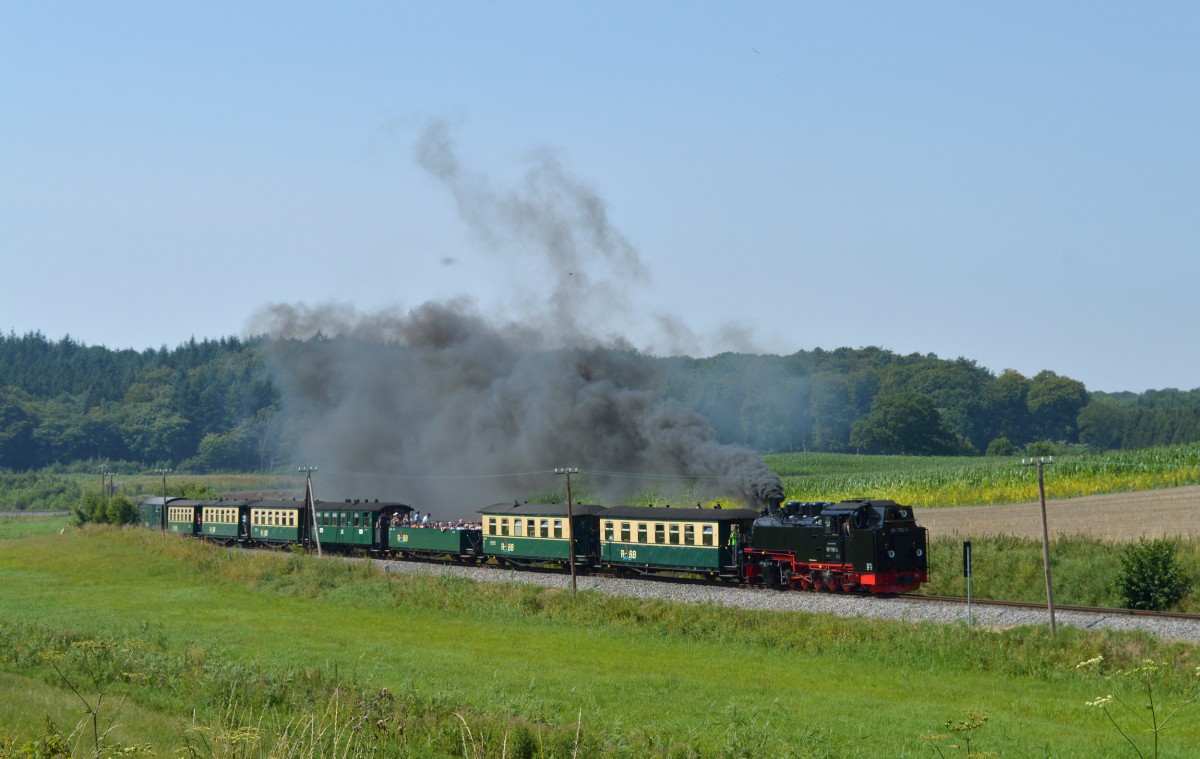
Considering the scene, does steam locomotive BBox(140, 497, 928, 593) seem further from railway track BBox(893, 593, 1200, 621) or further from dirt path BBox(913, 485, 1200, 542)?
dirt path BBox(913, 485, 1200, 542)

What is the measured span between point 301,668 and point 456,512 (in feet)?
163

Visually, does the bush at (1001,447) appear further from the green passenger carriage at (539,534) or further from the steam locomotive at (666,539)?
the green passenger carriage at (539,534)

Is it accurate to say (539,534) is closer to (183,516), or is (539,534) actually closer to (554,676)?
(554,676)

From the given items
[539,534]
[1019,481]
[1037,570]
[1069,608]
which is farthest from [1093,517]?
[539,534]

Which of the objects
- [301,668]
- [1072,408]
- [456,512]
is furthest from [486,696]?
[1072,408]

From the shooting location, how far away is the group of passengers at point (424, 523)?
5344 cm

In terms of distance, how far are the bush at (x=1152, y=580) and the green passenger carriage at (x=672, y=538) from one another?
12.7 metres

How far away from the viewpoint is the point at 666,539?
140 ft

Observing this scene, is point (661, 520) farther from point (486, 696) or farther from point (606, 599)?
point (486, 696)

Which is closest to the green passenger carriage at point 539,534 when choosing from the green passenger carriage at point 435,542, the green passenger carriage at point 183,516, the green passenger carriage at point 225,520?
the green passenger carriage at point 435,542

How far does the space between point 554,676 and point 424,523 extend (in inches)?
1188

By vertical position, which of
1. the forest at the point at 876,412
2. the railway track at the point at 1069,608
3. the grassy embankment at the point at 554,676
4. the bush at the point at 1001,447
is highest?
the forest at the point at 876,412

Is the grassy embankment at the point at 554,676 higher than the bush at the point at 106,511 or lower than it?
lower

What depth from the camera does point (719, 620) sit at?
32.8 meters
